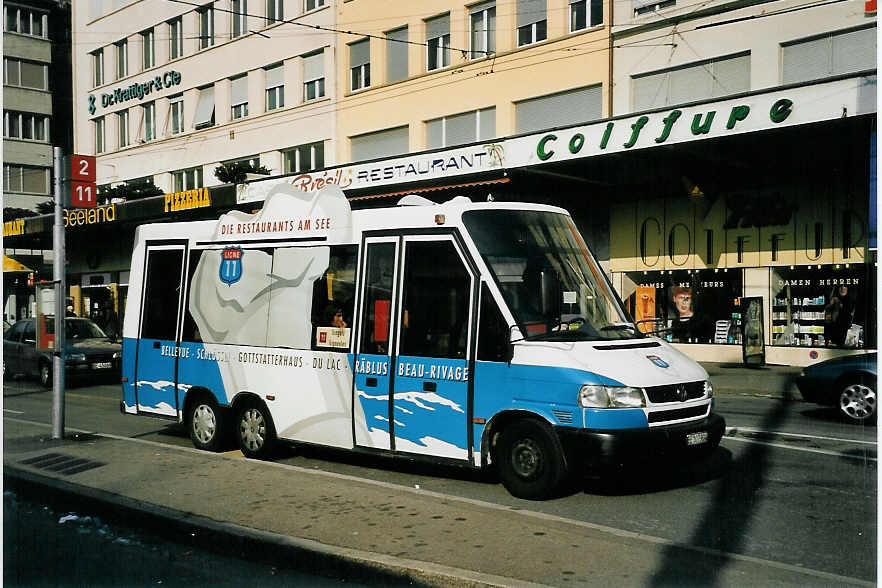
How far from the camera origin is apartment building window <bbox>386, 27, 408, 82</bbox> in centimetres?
2892

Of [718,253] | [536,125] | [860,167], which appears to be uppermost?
[536,125]

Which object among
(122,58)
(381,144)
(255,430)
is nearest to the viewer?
(255,430)

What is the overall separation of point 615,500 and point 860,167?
1485 centimetres

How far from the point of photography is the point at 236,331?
9.78 metres

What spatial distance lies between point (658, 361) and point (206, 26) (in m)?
34.4

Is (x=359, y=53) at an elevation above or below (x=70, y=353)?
above

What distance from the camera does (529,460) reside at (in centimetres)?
739

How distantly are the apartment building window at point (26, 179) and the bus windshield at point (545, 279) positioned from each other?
1970 inches

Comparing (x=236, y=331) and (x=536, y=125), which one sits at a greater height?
(x=536, y=125)

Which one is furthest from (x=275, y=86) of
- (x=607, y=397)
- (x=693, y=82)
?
(x=607, y=397)

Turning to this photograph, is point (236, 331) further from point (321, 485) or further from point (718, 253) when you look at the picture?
point (718, 253)

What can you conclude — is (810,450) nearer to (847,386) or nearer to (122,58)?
(847,386)

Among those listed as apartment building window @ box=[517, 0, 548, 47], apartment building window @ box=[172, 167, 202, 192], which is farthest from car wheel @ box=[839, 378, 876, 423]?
apartment building window @ box=[172, 167, 202, 192]

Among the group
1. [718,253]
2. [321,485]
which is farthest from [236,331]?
[718,253]
